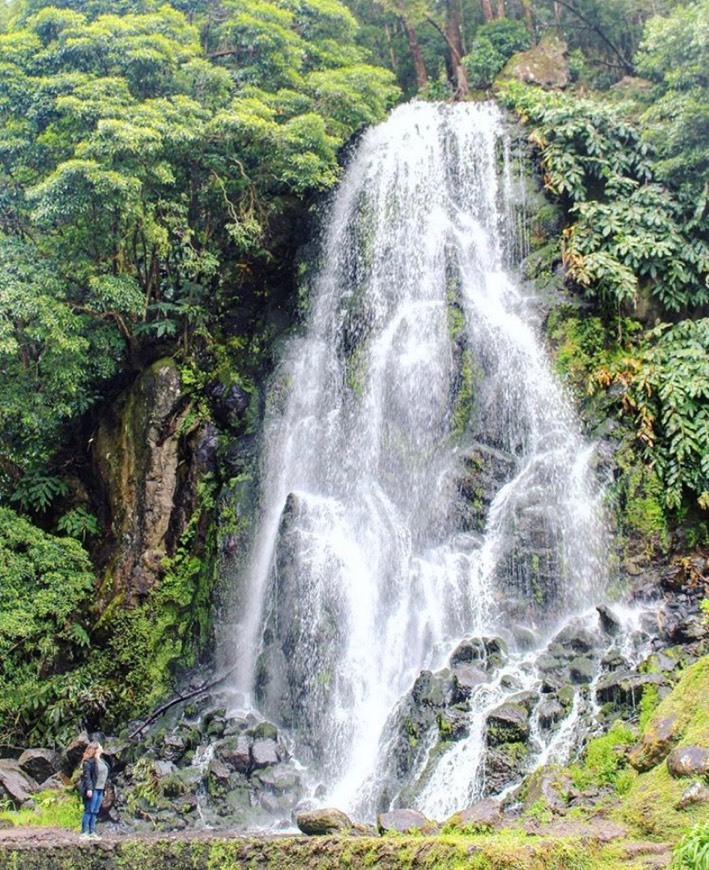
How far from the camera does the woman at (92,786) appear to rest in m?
8.84

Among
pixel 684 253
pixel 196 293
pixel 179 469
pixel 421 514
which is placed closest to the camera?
pixel 421 514

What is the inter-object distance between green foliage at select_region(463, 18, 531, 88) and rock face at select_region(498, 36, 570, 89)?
264mm

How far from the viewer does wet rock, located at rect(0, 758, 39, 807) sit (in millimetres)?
10641

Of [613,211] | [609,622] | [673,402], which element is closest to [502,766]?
[609,622]

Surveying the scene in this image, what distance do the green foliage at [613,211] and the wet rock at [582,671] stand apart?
625 cm

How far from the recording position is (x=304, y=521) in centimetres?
1312

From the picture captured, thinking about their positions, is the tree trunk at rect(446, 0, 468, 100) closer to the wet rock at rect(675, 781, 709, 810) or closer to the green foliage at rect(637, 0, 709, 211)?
the green foliage at rect(637, 0, 709, 211)

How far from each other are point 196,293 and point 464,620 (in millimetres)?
8537

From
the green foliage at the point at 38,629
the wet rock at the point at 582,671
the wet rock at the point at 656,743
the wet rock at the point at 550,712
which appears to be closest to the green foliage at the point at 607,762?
the wet rock at the point at 550,712

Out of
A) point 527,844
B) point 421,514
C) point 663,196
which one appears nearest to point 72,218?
point 421,514

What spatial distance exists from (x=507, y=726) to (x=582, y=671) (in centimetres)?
135

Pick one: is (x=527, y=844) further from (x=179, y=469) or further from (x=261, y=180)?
(x=261, y=180)

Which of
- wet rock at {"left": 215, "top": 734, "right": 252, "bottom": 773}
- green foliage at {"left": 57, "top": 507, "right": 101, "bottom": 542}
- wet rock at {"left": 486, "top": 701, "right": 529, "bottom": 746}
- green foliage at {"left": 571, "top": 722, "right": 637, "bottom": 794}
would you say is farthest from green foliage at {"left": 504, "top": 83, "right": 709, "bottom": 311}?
green foliage at {"left": 57, "top": 507, "right": 101, "bottom": 542}

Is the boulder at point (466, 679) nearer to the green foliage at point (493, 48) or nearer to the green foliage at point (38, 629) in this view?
the green foliage at point (38, 629)
